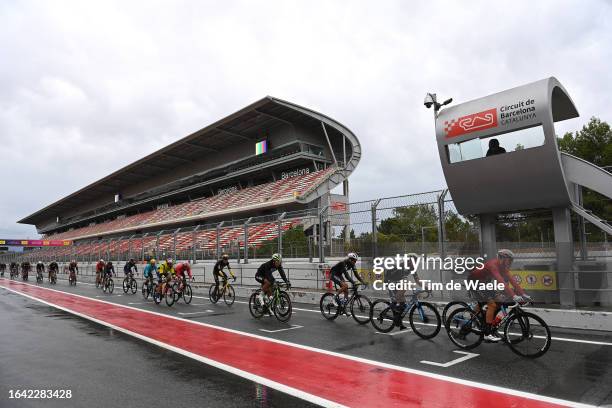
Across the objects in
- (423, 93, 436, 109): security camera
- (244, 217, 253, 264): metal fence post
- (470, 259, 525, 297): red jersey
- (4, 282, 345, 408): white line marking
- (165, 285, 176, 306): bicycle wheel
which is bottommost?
(4, 282, 345, 408): white line marking

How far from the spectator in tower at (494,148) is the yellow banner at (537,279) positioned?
283 centimetres

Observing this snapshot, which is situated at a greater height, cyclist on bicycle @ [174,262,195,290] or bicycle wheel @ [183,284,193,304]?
cyclist on bicycle @ [174,262,195,290]

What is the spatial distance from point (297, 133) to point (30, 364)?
3372cm

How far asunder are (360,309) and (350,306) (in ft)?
0.80

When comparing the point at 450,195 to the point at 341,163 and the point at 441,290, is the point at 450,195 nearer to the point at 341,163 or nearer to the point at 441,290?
the point at 441,290

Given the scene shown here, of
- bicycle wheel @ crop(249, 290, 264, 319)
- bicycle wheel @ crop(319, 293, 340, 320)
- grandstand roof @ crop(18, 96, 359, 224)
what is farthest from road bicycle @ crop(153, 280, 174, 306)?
grandstand roof @ crop(18, 96, 359, 224)

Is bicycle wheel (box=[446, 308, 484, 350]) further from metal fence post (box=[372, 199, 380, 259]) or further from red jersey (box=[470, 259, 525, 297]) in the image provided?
metal fence post (box=[372, 199, 380, 259])

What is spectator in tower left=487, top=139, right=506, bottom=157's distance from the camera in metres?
10.1

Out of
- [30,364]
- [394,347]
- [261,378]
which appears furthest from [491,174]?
[30,364]

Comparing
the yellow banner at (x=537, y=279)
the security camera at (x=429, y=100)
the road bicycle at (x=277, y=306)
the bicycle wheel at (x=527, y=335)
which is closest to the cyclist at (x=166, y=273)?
the road bicycle at (x=277, y=306)

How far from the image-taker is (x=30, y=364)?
21.1ft

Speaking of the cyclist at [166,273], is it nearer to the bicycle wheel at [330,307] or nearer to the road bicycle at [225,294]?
the road bicycle at [225,294]

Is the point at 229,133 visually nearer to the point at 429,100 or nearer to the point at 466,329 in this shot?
the point at 429,100

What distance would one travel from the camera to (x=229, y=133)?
140ft
